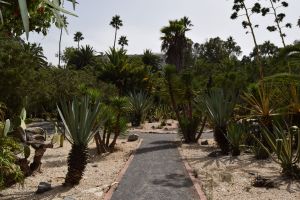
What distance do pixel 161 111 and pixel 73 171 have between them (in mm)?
22166

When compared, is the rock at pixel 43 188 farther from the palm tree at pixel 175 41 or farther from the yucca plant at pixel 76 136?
the palm tree at pixel 175 41

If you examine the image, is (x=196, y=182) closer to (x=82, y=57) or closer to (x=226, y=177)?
(x=226, y=177)

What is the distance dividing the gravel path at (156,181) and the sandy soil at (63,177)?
1.33ft

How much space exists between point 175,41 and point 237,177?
71.0 ft

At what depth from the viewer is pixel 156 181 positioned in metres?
8.09

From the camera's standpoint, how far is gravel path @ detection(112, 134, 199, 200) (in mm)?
6949

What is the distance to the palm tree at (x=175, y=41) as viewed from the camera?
27.7 m

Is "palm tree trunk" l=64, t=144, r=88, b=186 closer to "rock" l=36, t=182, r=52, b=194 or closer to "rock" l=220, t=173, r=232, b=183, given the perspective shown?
"rock" l=36, t=182, r=52, b=194

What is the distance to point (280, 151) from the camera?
28.1 feet

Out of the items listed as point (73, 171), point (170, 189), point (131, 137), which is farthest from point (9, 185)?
point (131, 137)

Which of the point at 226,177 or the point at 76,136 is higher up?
the point at 76,136

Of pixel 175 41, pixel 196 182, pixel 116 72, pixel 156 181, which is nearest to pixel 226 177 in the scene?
pixel 196 182

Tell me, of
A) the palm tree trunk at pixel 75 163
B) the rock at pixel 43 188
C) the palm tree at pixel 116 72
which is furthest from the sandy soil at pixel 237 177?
the palm tree at pixel 116 72

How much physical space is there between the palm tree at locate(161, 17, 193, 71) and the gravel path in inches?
680
